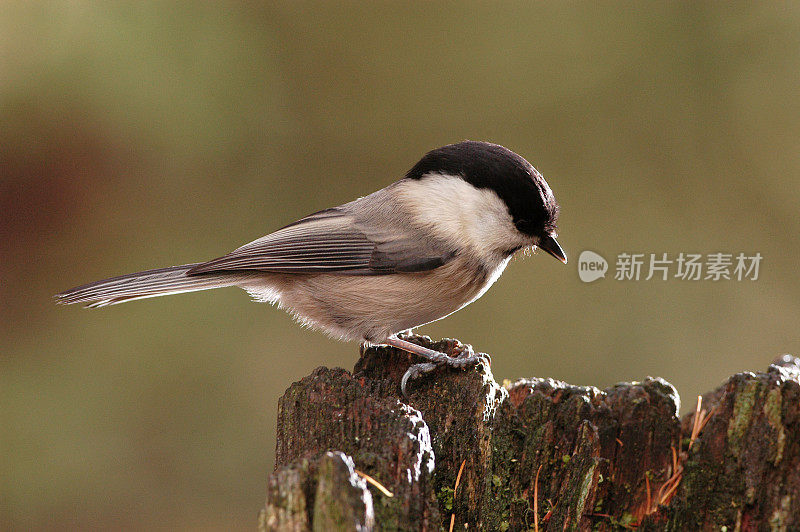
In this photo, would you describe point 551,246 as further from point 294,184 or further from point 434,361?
point 294,184

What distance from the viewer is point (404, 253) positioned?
8.92 feet

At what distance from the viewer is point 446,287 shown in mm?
2676

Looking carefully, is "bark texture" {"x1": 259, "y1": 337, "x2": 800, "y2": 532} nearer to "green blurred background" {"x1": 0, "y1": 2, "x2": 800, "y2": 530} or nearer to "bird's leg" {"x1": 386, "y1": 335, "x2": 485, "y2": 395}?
"bird's leg" {"x1": 386, "y1": 335, "x2": 485, "y2": 395}

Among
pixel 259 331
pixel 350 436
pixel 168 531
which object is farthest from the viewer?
pixel 259 331

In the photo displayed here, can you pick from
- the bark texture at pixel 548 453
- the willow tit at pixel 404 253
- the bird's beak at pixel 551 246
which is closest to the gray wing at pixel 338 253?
the willow tit at pixel 404 253

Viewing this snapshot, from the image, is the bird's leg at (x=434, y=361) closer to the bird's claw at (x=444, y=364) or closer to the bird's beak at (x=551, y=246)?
the bird's claw at (x=444, y=364)

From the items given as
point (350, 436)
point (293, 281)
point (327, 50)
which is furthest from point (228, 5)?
point (350, 436)

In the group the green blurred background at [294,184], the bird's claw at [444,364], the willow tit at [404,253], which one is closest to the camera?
the bird's claw at [444,364]

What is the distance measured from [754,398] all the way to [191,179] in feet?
10.2

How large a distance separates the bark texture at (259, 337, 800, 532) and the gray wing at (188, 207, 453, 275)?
634 mm

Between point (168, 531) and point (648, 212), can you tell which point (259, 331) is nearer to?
point (168, 531)

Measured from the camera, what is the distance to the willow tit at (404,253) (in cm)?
262

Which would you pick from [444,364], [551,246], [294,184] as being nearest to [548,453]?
[444,364]

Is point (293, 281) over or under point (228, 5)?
under
